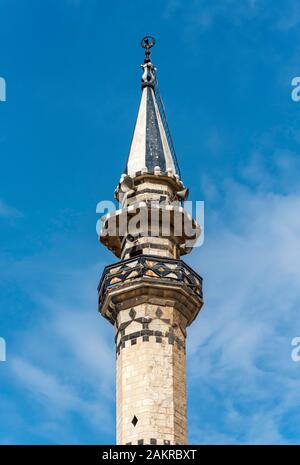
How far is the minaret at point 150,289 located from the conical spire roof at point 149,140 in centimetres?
3

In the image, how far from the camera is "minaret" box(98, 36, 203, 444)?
104 feet

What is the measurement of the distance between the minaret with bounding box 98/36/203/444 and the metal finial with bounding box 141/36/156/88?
35.2 inches

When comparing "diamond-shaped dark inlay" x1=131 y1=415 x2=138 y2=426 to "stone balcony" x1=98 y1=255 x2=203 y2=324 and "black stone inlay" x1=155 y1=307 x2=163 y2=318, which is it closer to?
"black stone inlay" x1=155 y1=307 x2=163 y2=318

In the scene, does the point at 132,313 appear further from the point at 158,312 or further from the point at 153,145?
the point at 153,145

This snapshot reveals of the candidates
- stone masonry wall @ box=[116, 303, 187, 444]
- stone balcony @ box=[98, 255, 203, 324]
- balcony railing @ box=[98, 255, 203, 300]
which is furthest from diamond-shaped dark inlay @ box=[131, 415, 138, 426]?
balcony railing @ box=[98, 255, 203, 300]

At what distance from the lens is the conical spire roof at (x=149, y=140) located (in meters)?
36.8

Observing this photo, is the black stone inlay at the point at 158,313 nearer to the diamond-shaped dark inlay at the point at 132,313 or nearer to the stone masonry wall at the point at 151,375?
the stone masonry wall at the point at 151,375

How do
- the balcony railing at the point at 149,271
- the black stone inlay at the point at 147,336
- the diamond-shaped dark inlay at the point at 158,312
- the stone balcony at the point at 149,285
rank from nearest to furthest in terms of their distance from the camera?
the black stone inlay at the point at 147,336, the diamond-shaped dark inlay at the point at 158,312, the stone balcony at the point at 149,285, the balcony railing at the point at 149,271

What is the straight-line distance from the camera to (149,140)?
37.2m

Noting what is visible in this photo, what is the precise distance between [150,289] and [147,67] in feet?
28.1

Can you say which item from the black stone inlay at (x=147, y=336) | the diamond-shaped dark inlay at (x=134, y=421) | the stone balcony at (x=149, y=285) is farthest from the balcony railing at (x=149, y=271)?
the diamond-shaped dark inlay at (x=134, y=421)

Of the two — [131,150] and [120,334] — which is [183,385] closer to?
[120,334]
